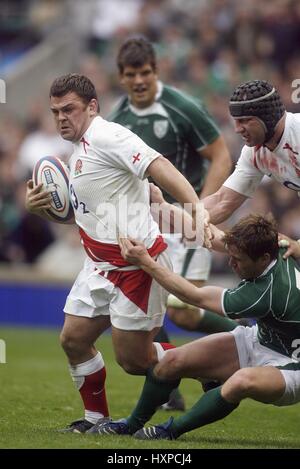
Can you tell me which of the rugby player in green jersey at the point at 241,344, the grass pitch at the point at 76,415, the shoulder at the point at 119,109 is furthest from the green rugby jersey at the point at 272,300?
the shoulder at the point at 119,109

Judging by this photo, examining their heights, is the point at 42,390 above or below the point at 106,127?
below

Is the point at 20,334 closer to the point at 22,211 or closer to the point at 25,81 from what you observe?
the point at 22,211

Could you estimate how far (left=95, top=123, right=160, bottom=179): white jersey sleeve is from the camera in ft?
20.7

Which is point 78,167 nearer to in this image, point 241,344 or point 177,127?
point 241,344

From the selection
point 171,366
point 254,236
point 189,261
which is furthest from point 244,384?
point 189,261

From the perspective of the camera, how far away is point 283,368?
20.6ft

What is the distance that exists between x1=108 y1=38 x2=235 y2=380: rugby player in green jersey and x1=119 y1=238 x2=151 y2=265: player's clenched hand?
7.01 feet

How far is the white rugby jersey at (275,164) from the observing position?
6.72 m

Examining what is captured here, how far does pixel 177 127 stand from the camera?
8.69 metres

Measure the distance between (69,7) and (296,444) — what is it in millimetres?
13958

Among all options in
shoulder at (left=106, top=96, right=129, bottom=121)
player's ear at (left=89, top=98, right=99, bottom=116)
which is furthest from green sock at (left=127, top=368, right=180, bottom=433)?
shoulder at (left=106, top=96, right=129, bottom=121)

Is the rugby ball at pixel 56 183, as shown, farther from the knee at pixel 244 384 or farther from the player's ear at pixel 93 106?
the knee at pixel 244 384

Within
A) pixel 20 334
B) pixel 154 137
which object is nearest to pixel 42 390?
pixel 154 137

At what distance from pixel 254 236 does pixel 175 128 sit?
108 inches
